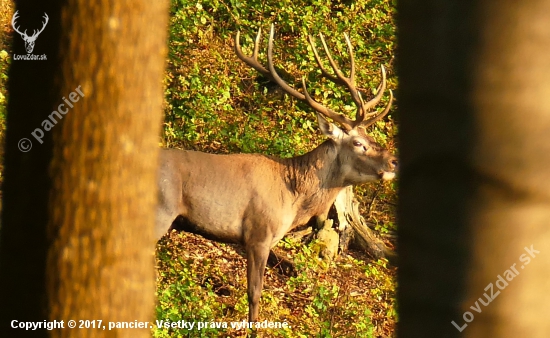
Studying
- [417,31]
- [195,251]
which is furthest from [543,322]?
[195,251]

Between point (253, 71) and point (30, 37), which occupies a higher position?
point (253, 71)

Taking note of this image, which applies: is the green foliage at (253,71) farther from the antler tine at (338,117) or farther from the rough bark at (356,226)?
the antler tine at (338,117)

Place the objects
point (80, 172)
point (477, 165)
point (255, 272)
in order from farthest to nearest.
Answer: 1. point (255, 272)
2. point (80, 172)
3. point (477, 165)

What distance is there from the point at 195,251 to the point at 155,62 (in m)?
6.19

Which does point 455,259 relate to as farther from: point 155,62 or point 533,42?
point 155,62

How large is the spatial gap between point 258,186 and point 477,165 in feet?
21.5

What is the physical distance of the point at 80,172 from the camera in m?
2.93

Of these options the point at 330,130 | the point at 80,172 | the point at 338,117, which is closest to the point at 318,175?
the point at 330,130

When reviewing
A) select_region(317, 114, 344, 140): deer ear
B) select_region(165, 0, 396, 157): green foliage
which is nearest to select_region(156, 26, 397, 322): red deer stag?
select_region(317, 114, 344, 140): deer ear

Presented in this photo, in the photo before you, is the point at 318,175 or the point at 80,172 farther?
the point at 318,175

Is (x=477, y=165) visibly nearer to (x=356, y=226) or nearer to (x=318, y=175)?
(x=318, y=175)

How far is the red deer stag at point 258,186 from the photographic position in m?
7.07

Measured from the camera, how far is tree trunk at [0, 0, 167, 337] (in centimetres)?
294

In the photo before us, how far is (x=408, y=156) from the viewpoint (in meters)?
0.88
